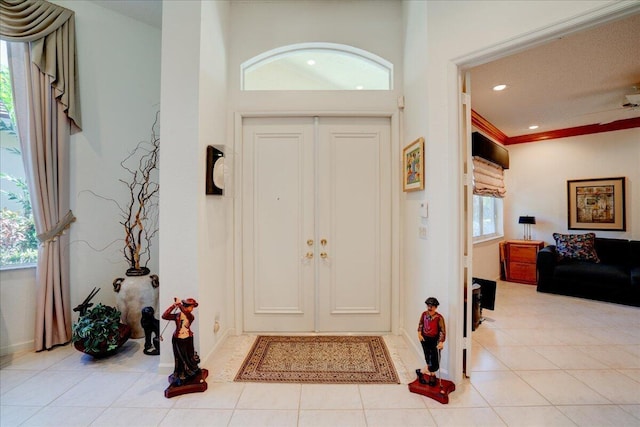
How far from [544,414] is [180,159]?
3043 millimetres

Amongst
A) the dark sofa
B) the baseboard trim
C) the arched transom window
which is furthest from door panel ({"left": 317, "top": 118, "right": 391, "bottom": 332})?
the dark sofa

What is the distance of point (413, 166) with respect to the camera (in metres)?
2.39

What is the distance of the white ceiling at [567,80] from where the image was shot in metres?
2.60

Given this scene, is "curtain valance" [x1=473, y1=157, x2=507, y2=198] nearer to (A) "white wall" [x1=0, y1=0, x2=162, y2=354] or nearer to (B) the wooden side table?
(B) the wooden side table

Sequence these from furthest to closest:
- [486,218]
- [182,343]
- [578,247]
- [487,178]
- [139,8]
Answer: [486,218]
[487,178]
[578,247]
[139,8]
[182,343]

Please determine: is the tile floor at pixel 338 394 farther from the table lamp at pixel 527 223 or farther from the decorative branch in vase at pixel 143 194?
the table lamp at pixel 527 223

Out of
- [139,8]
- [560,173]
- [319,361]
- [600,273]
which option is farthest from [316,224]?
[560,173]

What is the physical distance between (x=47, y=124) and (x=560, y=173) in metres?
7.48

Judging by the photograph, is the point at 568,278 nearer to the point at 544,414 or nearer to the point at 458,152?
the point at 544,414

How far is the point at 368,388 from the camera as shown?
1.97 m

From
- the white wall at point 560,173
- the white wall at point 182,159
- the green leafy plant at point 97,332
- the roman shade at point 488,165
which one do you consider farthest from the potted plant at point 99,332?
the white wall at point 560,173

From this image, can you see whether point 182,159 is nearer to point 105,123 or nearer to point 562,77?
point 105,123

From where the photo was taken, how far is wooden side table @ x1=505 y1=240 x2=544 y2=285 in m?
4.90

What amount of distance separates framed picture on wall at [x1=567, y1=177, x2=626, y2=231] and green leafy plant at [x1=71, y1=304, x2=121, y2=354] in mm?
6942
